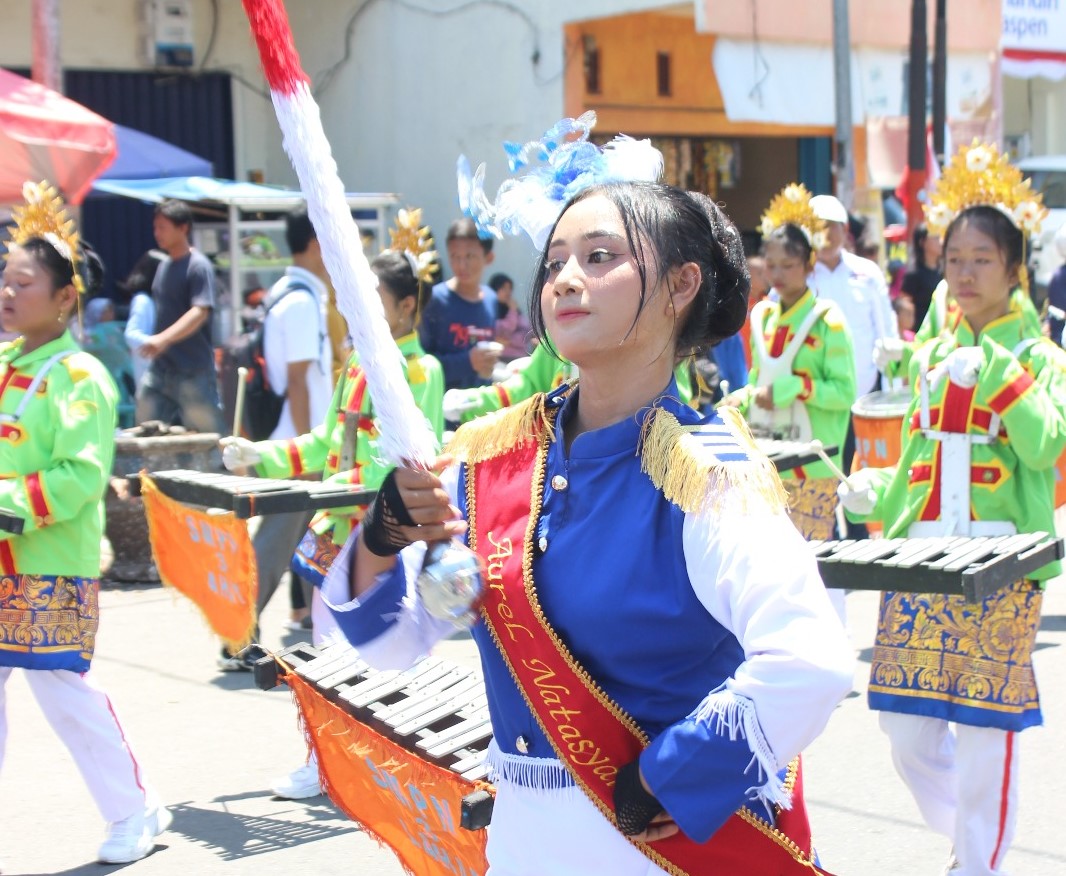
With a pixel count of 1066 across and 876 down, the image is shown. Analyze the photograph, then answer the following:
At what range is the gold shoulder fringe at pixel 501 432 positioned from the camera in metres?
2.45

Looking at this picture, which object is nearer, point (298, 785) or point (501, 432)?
point (501, 432)

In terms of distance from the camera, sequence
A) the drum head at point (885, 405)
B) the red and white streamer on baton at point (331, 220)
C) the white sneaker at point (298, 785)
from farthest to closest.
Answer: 1. the drum head at point (885, 405)
2. the white sneaker at point (298, 785)
3. the red and white streamer on baton at point (331, 220)

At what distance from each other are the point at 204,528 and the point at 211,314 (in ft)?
15.2

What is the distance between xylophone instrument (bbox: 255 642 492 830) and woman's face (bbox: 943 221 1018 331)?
65.5 inches

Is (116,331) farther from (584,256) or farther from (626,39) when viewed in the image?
(584,256)

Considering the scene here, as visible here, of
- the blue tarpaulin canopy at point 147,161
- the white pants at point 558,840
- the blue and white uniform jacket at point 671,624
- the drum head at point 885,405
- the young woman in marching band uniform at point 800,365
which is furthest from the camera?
the blue tarpaulin canopy at point 147,161

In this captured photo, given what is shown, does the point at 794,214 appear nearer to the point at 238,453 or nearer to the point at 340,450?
the point at 340,450

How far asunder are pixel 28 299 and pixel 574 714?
288cm

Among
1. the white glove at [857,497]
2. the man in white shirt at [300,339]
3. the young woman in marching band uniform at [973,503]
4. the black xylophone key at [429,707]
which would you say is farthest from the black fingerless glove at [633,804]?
the man in white shirt at [300,339]

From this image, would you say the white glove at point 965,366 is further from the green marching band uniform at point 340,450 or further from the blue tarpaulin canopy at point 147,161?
the blue tarpaulin canopy at point 147,161

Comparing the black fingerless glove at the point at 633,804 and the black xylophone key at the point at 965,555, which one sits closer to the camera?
the black fingerless glove at the point at 633,804

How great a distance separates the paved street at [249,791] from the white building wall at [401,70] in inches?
327

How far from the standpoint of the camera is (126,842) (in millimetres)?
4625

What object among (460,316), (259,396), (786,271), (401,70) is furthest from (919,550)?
(401,70)
